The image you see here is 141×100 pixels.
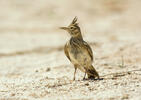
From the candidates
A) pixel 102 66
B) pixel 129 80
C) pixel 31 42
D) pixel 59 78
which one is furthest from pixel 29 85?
pixel 31 42

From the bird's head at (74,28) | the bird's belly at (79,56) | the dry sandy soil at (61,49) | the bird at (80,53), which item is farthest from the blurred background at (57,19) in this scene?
the bird's belly at (79,56)

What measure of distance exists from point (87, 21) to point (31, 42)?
195 inches

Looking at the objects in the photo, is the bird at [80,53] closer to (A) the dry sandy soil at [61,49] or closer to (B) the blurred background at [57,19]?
(A) the dry sandy soil at [61,49]

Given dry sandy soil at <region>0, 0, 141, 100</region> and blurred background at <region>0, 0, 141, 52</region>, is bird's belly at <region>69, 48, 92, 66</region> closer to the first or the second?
dry sandy soil at <region>0, 0, 141, 100</region>

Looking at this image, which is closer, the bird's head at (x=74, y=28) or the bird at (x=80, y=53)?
the bird at (x=80, y=53)

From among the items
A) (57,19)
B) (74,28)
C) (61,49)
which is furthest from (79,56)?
(57,19)

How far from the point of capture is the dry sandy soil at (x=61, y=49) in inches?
336

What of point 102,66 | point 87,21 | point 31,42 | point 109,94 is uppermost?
point 87,21

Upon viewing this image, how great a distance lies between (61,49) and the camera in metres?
15.2

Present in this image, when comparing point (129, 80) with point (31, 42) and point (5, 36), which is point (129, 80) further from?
point (5, 36)

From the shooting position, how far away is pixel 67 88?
28.6 feet

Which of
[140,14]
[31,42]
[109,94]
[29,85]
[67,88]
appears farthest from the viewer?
[140,14]

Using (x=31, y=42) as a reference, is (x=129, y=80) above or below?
below

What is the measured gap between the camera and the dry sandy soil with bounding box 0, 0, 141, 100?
8531 millimetres
